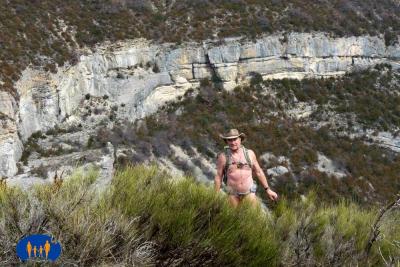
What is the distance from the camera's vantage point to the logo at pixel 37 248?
2.25 metres

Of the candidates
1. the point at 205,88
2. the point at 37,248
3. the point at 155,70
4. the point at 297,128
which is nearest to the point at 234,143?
the point at 37,248

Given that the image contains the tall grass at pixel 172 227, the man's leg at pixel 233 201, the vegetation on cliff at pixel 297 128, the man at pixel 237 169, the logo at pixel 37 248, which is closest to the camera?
the logo at pixel 37 248

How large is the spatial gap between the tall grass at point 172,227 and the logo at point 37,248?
0.27m

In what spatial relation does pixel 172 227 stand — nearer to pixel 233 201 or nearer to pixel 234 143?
pixel 233 201

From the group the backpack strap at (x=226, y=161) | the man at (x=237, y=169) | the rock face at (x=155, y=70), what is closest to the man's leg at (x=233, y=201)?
the man at (x=237, y=169)

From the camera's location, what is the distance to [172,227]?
3.11 m

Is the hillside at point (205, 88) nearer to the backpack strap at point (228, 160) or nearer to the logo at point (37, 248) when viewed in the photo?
the backpack strap at point (228, 160)

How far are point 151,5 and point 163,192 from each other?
97.0 ft

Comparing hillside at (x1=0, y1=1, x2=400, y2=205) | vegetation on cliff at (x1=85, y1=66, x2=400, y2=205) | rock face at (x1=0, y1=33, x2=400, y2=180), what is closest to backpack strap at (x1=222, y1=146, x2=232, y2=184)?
hillside at (x1=0, y1=1, x2=400, y2=205)

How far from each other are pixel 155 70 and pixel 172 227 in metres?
24.7

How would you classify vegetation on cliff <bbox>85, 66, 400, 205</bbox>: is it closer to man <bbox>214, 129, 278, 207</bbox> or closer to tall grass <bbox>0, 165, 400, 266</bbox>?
man <bbox>214, 129, 278, 207</bbox>

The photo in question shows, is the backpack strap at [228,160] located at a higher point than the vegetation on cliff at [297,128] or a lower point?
higher

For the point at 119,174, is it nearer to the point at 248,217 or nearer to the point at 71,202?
the point at 71,202

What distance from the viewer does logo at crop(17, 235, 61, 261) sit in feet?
7.37
